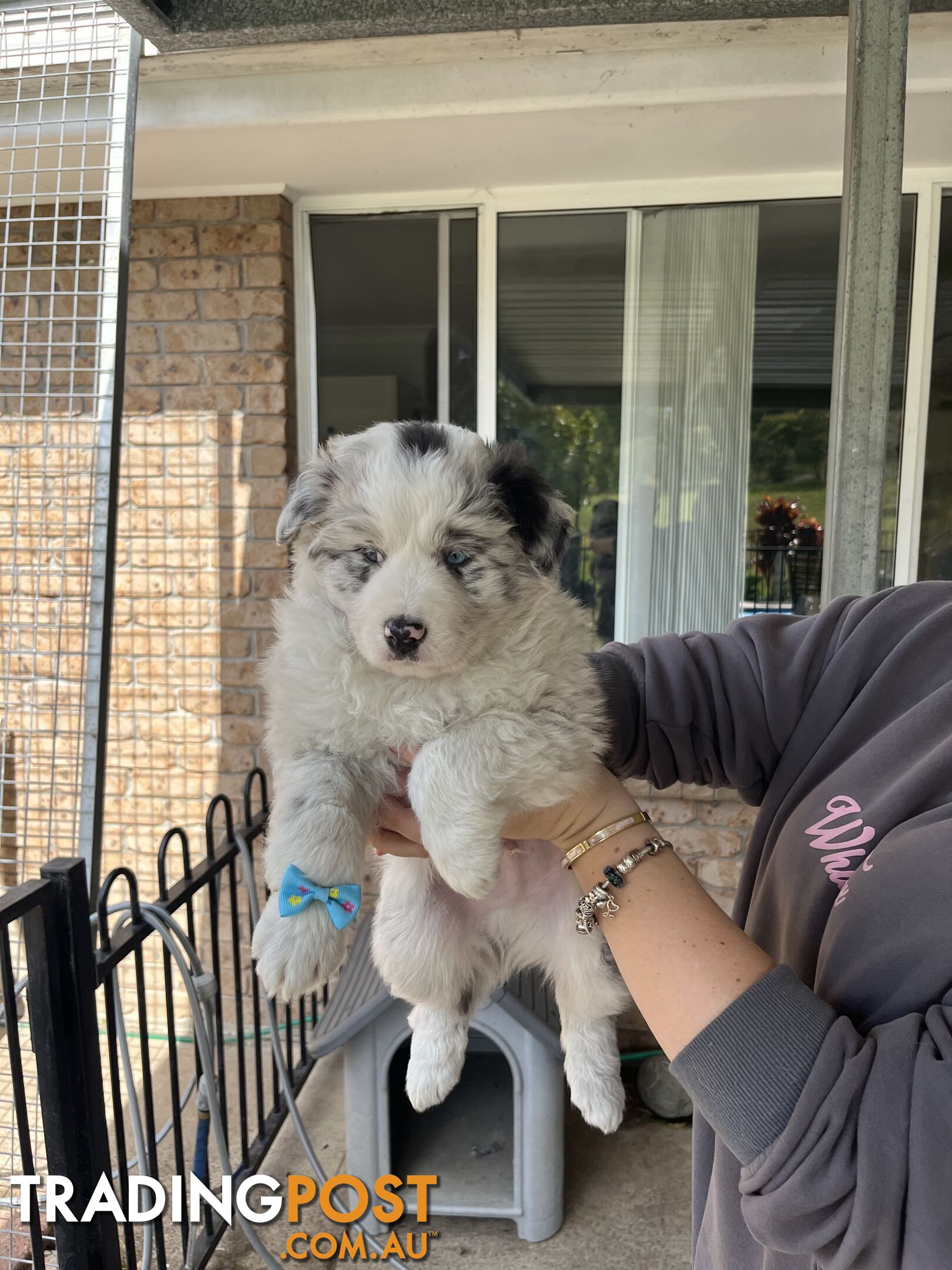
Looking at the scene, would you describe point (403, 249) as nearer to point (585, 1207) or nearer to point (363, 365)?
point (363, 365)

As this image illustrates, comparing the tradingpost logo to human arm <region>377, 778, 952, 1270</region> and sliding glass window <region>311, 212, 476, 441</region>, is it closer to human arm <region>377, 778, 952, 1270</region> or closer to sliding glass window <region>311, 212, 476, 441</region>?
human arm <region>377, 778, 952, 1270</region>

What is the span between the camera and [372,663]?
1.40 m

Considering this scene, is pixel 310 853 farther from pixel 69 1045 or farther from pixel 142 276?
pixel 142 276

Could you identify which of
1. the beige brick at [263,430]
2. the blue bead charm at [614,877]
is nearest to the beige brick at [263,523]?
the beige brick at [263,430]

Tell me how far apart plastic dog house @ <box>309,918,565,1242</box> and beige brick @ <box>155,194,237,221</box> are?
3056 millimetres

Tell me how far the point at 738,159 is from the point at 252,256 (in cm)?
195

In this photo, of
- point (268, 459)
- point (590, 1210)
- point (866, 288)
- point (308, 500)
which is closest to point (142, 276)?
point (268, 459)

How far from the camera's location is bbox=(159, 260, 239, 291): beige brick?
3643mm

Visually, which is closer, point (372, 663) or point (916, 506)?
point (372, 663)

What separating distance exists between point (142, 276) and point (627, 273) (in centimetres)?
202

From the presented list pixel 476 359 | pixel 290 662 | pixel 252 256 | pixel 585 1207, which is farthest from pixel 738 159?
pixel 585 1207

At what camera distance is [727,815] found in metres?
3.71

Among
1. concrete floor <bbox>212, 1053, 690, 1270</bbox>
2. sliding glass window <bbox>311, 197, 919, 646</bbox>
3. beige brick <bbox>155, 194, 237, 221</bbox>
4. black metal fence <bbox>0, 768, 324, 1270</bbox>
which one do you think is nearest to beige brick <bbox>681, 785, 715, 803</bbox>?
sliding glass window <bbox>311, 197, 919, 646</bbox>

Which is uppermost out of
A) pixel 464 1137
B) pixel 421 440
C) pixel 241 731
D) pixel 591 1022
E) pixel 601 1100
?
pixel 421 440
